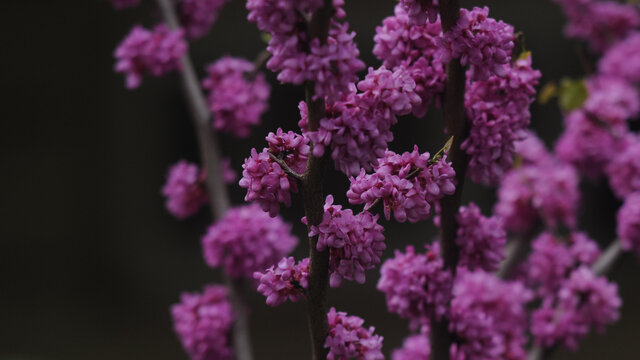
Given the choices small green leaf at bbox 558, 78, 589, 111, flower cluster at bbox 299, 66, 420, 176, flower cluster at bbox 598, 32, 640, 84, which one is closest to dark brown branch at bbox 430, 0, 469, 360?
flower cluster at bbox 299, 66, 420, 176

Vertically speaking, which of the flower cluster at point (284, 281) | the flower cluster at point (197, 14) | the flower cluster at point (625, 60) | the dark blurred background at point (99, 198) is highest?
the dark blurred background at point (99, 198)

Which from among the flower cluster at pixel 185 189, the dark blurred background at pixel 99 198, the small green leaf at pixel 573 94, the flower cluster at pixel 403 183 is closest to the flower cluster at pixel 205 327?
the flower cluster at pixel 185 189

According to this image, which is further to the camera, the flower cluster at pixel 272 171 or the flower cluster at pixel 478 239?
the flower cluster at pixel 478 239

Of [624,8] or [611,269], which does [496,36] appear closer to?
[611,269]

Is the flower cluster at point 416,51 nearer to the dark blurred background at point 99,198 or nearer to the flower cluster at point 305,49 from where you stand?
the flower cluster at point 305,49

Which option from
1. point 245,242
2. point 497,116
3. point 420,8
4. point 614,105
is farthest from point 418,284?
point 614,105

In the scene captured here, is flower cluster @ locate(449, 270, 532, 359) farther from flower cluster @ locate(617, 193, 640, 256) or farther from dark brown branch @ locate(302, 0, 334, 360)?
dark brown branch @ locate(302, 0, 334, 360)

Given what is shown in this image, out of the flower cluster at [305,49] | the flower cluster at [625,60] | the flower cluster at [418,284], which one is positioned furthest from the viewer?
the flower cluster at [625,60]
